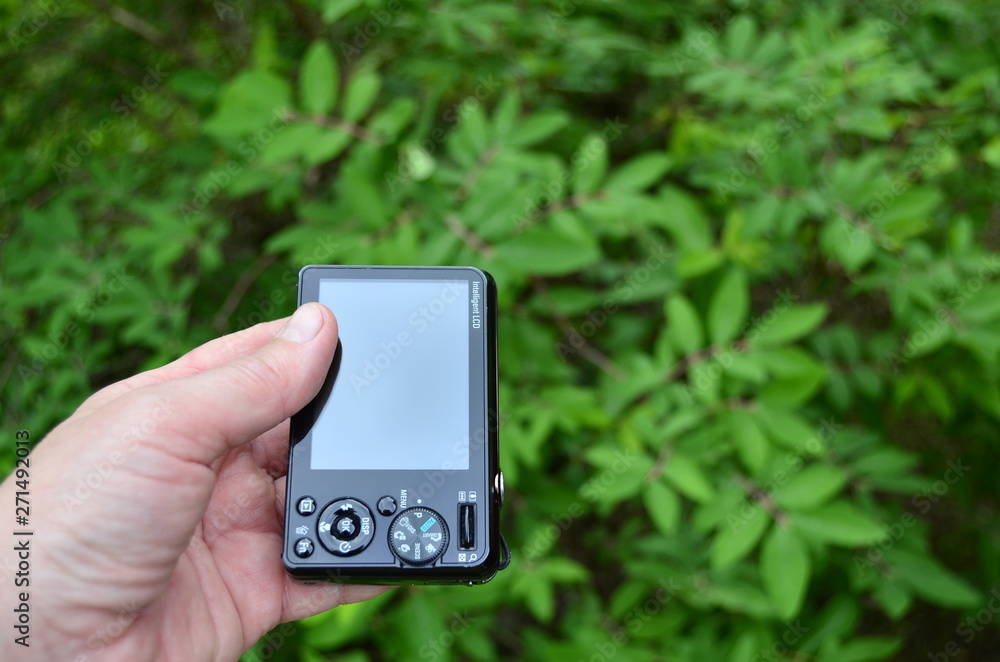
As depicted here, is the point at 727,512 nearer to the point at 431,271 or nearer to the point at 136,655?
the point at 431,271

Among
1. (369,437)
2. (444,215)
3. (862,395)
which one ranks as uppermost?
(444,215)

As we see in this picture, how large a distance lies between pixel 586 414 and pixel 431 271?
572 mm

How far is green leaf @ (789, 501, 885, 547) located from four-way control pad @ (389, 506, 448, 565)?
0.82 m

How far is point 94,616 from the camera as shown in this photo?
1127 mm

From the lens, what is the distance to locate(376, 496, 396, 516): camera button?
1.29 metres

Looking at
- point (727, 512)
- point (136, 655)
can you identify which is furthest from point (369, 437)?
point (727, 512)

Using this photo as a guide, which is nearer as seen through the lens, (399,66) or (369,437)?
(369,437)

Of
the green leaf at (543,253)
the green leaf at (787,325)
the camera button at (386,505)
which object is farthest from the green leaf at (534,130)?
the camera button at (386,505)

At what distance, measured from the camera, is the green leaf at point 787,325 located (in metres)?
1.65

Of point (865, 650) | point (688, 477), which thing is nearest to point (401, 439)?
point (688, 477)

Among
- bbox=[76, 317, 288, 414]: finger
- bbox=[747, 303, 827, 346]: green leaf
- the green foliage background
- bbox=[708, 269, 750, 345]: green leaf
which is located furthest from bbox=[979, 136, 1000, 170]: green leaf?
bbox=[76, 317, 288, 414]: finger

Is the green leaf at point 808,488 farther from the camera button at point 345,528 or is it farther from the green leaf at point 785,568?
the camera button at point 345,528

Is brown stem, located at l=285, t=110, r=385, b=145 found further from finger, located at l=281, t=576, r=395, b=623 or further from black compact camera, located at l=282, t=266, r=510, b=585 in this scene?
finger, located at l=281, t=576, r=395, b=623

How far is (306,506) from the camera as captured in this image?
128 centimetres
